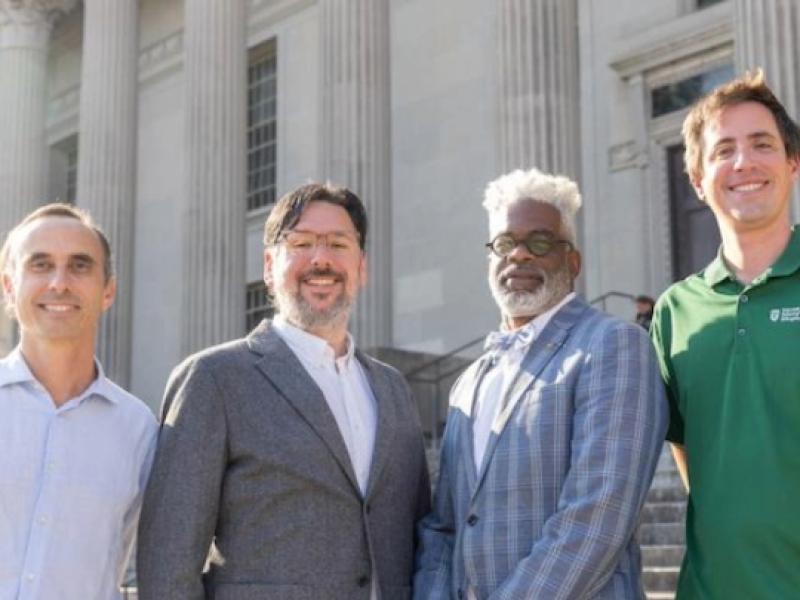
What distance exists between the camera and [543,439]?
4242 millimetres

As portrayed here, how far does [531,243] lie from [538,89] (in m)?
Result: 11.0

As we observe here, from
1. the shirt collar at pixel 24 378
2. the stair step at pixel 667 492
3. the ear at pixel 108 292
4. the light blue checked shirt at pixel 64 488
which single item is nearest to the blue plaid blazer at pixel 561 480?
the light blue checked shirt at pixel 64 488

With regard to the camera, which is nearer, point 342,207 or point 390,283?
point 342,207

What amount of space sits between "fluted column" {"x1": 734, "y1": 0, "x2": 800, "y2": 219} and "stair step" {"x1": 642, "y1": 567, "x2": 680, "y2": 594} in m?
5.01

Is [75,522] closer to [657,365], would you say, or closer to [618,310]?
[657,365]

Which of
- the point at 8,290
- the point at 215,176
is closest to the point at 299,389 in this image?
the point at 8,290

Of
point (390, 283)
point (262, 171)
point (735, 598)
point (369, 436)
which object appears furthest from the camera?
point (262, 171)

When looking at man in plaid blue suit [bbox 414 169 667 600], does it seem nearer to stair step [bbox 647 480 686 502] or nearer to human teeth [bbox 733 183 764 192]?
human teeth [bbox 733 183 764 192]

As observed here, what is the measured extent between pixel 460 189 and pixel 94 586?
18.6m

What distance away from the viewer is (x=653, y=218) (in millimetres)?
19062

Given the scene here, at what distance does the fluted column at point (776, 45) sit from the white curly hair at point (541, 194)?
8.18 metres

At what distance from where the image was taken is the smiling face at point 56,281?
14.2 feet

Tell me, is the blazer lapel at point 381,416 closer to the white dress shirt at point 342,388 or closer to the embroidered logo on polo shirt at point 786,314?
the white dress shirt at point 342,388

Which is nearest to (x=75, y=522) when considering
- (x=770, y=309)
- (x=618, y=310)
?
(x=770, y=309)
